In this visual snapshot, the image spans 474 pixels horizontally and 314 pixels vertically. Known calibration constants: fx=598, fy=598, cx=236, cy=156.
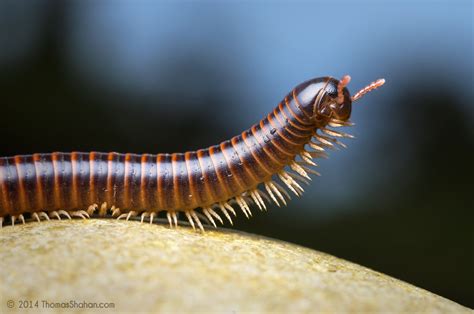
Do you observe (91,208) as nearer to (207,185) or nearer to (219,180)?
(207,185)

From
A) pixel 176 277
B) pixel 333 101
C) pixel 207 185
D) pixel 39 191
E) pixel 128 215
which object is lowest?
pixel 176 277

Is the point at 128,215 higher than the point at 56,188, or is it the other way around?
the point at 56,188

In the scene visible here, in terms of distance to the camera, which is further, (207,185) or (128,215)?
(207,185)

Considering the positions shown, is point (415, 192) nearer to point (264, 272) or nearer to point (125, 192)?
point (125, 192)

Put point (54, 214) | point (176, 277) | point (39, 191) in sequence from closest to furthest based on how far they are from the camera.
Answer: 1. point (176, 277)
2. point (54, 214)
3. point (39, 191)

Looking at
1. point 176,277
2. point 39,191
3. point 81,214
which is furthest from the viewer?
point 39,191

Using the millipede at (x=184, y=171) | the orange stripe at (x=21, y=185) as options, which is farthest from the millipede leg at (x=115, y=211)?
the orange stripe at (x=21, y=185)

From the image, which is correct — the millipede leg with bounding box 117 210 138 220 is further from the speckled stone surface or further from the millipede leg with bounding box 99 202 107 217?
the speckled stone surface

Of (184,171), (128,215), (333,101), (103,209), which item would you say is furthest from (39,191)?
(333,101)
